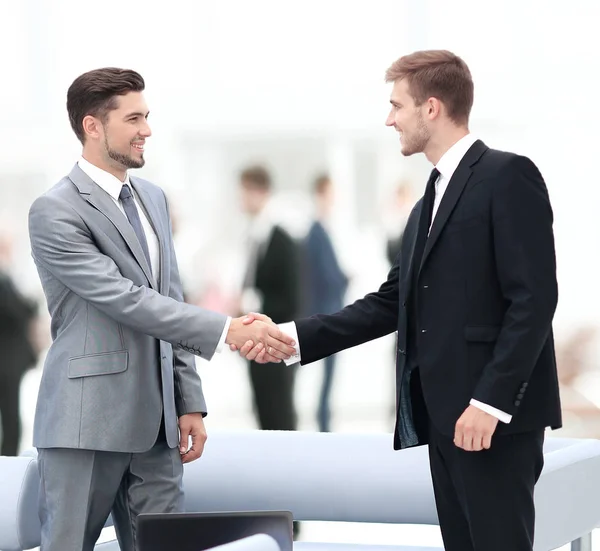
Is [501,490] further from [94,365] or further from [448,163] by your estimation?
[94,365]

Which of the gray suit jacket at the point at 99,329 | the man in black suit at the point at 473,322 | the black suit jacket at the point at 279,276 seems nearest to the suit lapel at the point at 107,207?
the gray suit jacket at the point at 99,329

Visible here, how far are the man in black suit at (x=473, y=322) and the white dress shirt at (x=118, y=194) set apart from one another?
1.83 ft

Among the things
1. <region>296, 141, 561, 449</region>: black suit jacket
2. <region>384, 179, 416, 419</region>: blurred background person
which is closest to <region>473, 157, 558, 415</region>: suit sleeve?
<region>296, 141, 561, 449</region>: black suit jacket

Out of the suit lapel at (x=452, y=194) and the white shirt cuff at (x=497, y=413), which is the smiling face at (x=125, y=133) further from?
the white shirt cuff at (x=497, y=413)

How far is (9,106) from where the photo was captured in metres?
6.28

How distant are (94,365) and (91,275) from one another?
0.62ft

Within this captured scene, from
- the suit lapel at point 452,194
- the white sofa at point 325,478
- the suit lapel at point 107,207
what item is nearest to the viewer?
the suit lapel at point 452,194

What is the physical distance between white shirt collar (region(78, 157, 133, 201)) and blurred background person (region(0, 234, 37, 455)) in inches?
128

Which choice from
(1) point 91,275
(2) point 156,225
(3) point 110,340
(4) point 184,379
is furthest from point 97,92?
(4) point 184,379

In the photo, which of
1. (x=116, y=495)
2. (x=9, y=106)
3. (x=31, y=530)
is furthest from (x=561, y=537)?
(x=9, y=106)

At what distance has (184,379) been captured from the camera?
2590 mm

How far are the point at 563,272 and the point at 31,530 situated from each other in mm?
3769

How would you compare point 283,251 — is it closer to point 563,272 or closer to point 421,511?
point 563,272

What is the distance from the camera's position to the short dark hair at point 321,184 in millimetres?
5824
